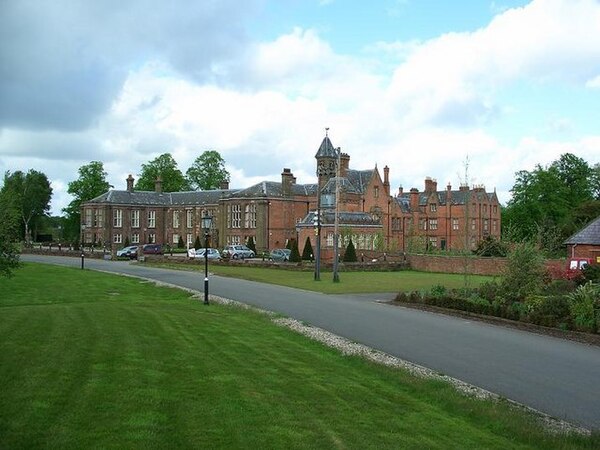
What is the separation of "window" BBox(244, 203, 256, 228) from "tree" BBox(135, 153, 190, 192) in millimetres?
33426

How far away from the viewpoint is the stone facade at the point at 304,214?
238 ft

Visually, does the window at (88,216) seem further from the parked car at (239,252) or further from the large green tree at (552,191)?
the large green tree at (552,191)

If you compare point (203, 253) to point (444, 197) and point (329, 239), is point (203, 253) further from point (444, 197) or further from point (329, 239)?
point (444, 197)

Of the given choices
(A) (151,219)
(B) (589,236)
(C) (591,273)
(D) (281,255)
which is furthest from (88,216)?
(C) (591,273)

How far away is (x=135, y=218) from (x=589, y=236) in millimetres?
71642


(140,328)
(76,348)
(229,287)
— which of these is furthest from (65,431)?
(229,287)

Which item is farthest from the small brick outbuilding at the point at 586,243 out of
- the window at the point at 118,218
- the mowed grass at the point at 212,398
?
the window at the point at 118,218

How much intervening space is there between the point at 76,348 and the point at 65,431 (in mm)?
4803

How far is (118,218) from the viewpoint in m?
95.4

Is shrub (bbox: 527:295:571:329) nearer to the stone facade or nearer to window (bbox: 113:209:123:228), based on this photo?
the stone facade

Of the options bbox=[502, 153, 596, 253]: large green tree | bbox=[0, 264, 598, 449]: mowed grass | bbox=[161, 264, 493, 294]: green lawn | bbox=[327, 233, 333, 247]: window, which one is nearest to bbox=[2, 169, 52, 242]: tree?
bbox=[327, 233, 333, 247]: window

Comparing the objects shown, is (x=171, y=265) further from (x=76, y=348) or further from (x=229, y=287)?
(x=76, y=348)

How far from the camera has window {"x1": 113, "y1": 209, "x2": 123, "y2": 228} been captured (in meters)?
95.2

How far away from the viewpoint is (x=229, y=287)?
3556cm
